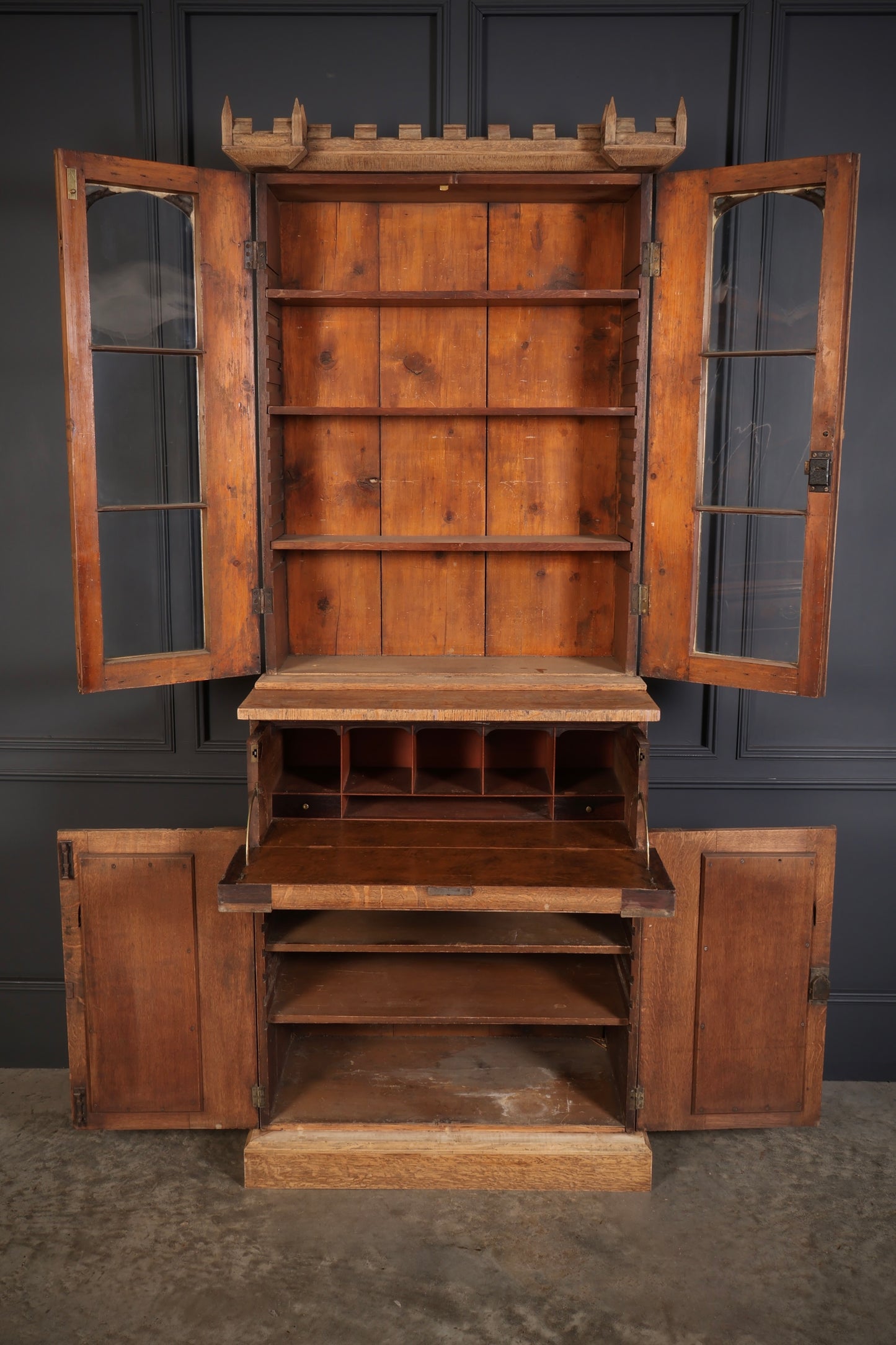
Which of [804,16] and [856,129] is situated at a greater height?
[804,16]

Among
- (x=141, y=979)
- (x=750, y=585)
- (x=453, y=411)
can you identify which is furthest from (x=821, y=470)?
(x=141, y=979)

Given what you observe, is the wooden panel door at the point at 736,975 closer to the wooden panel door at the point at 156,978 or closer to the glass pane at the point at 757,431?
the glass pane at the point at 757,431

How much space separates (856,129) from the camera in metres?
3.43

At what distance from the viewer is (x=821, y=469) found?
2.82m

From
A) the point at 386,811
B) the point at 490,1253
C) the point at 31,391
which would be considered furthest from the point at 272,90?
the point at 490,1253

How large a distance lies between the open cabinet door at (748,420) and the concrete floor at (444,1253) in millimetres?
1482

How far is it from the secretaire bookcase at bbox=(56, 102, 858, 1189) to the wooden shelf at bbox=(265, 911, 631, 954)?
0.02 m

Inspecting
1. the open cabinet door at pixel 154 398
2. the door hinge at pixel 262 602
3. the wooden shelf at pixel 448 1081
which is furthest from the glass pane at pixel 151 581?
the wooden shelf at pixel 448 1081

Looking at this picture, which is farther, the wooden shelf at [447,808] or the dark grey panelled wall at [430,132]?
the dark grey panelled wall at [430,132]

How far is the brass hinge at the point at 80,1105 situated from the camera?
3270 mm

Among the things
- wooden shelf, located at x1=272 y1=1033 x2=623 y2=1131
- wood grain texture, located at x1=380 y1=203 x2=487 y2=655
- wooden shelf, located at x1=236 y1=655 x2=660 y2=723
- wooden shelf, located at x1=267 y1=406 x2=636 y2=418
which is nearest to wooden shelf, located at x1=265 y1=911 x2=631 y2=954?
wooden shelf, located at x1=272 y1=1033 x2=623 y2=1131

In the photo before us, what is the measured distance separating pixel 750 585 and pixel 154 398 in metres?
1.84

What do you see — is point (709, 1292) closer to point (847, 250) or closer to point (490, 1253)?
point (490, 1253)

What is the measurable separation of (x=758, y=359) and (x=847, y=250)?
1.86ft
